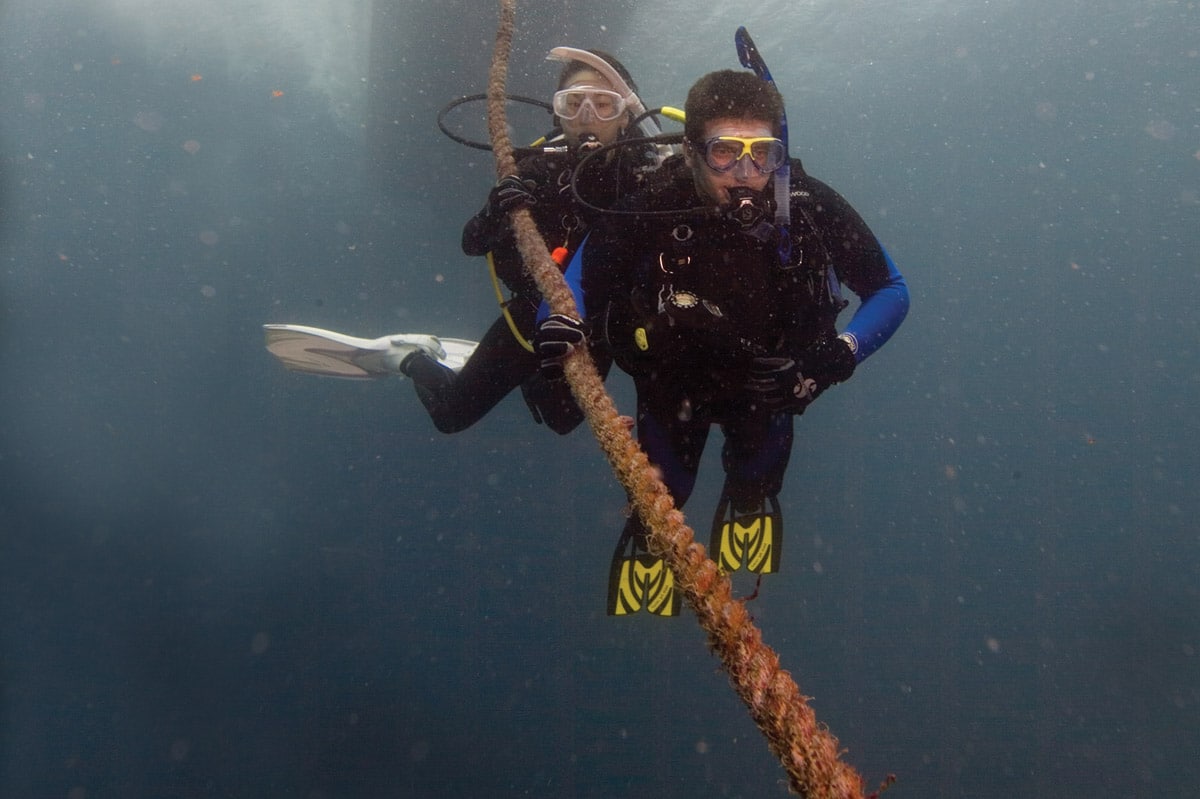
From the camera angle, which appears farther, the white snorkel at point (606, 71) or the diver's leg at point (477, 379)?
the diver's leg at point (477, 379)

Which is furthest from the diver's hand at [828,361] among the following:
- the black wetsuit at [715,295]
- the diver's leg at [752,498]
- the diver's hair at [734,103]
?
the diver's hair at [734,103]

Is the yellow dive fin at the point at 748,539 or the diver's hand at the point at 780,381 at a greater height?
the diver's hand at the point at 780,381

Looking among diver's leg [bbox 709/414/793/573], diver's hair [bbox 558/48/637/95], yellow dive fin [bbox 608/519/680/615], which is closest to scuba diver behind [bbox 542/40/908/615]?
diver's leg [bbox 709/414/793/573]

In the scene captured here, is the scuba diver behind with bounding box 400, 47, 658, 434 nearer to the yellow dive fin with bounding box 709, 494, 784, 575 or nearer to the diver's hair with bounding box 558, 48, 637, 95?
the diver's hair with bounding box 558, 48, 637, 95

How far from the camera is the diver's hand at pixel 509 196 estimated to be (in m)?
3.12

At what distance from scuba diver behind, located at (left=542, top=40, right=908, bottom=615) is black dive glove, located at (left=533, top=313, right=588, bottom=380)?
647mm

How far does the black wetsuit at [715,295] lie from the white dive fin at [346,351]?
146 inches

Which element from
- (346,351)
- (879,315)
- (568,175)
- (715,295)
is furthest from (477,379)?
(879,315)

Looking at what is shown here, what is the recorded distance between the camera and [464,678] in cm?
1362

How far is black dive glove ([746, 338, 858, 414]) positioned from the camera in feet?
9.93

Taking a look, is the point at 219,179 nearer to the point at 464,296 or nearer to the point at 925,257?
the point at 464,296

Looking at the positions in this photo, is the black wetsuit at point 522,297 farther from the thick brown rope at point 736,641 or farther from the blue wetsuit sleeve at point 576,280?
the thick brown rope at point 736,641

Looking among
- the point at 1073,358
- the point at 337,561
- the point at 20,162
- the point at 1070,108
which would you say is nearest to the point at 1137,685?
the point at 337,561

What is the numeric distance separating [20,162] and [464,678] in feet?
107
